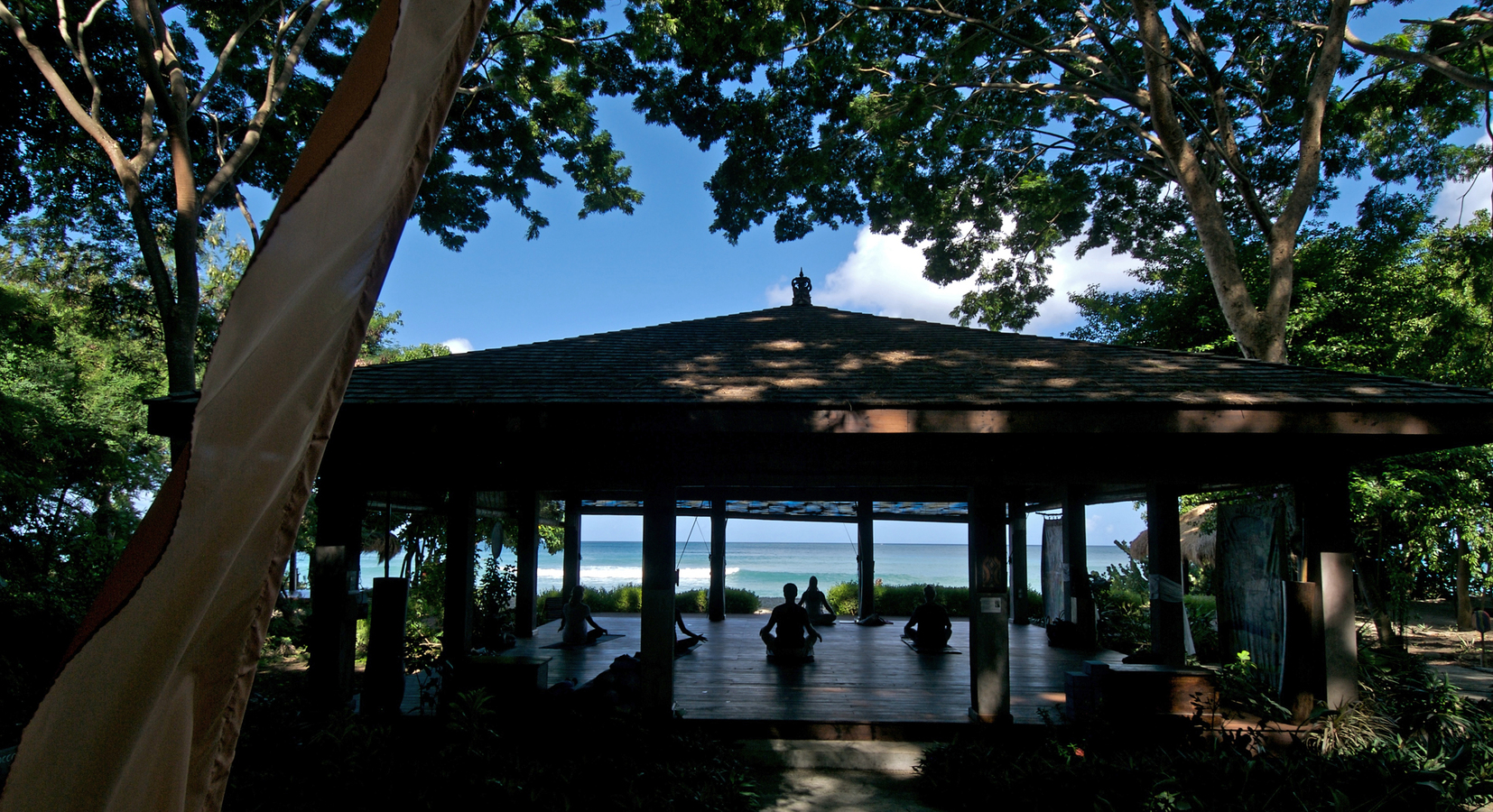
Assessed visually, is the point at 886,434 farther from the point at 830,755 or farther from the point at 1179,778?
the point at 1179,778

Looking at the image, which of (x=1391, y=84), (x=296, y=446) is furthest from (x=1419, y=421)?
(x=1391, y=84)

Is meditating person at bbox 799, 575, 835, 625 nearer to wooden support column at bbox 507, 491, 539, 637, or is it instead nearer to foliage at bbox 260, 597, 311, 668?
wooden support column at bbox 507, 491, 539, 637

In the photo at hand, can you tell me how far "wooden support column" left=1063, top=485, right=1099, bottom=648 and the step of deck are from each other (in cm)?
612

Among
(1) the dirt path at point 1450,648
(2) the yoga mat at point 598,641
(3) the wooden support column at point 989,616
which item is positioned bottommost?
(1) the dirt path at point 1450,648

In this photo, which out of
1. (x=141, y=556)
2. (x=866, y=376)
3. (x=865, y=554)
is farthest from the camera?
(x=865, y=554)

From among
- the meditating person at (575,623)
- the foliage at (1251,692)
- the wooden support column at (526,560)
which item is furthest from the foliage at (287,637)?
the foliage at (1251,692)

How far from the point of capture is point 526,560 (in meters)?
12.9

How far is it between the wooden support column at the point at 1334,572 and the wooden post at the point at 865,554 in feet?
26.4

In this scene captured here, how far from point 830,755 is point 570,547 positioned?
25.6 ft

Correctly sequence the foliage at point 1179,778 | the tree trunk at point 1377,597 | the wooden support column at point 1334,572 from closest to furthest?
the foliage at point 1179,778, the wooden support column at point 1334,572, the tree trunk at point 1377,597

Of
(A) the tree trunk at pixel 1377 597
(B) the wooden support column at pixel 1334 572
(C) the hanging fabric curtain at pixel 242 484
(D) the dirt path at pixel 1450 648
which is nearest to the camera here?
(C) the hanging fabric curtain at pixel 242 484

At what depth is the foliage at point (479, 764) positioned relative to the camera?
5.02 meters

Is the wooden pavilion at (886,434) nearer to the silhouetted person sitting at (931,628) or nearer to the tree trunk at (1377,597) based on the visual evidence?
the silhouetted person sitting at (931,628)

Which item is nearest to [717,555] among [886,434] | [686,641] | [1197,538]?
[686,641]
